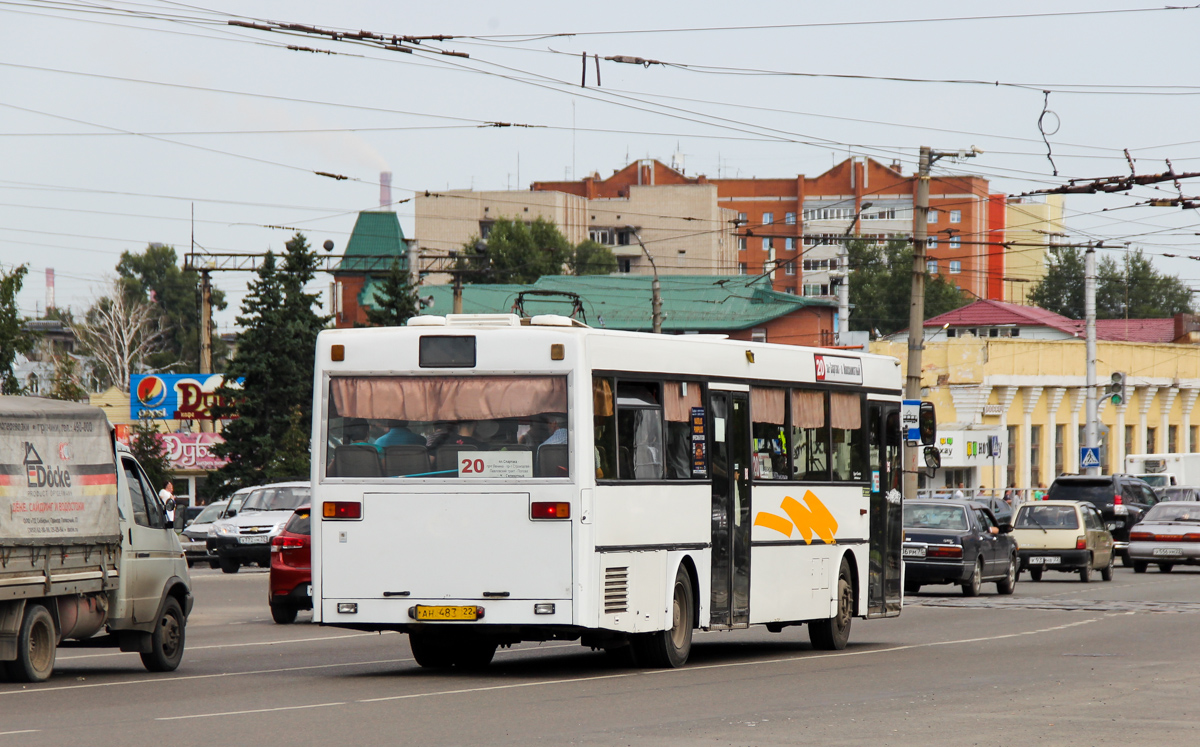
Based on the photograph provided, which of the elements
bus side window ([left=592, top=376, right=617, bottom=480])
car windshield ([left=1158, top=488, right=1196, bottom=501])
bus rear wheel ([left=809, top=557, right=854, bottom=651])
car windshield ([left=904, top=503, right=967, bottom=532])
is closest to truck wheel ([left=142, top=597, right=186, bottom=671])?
bus side window ([left=592, top=376, right=617, bottom=480])

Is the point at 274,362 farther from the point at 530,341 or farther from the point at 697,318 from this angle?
the point at 530,341

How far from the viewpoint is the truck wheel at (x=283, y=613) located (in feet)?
75.8

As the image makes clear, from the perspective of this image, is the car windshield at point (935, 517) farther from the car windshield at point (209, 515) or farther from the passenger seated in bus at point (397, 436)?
the car windshield at point (209, 515)

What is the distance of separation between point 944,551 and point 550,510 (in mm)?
16145

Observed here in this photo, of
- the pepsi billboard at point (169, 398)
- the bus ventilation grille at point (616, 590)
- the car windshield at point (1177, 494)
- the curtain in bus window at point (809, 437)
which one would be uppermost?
the pepsi billboard at point (169, 398)

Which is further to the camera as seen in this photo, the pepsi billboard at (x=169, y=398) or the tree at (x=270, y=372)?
the pepsi billboard at (x=169, y=398)

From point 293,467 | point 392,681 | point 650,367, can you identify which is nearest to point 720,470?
point 650,367

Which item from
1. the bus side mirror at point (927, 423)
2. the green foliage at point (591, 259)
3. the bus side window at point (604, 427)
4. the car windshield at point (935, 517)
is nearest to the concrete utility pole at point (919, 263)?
the car windshield at point (935, 517)

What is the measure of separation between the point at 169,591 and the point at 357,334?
3.15 m

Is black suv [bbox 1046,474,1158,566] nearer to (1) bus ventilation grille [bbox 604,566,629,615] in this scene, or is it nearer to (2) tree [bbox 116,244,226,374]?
(1) bus ventilation grille [bbox 604,566,629,615]

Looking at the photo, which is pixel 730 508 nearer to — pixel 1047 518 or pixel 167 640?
pixel 167 640

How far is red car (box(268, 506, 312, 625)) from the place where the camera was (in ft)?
75.0

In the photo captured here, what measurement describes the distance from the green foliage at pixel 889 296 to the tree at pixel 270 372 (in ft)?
200

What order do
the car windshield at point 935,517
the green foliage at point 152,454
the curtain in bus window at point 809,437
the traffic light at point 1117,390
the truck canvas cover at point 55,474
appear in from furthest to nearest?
the traffic light at point 1117,390 < the green foliage at point 152,454 < the car windshield at point 935,517 < the curtain in bus window at point 809,437 < the truck canvas cover at point 55,474
